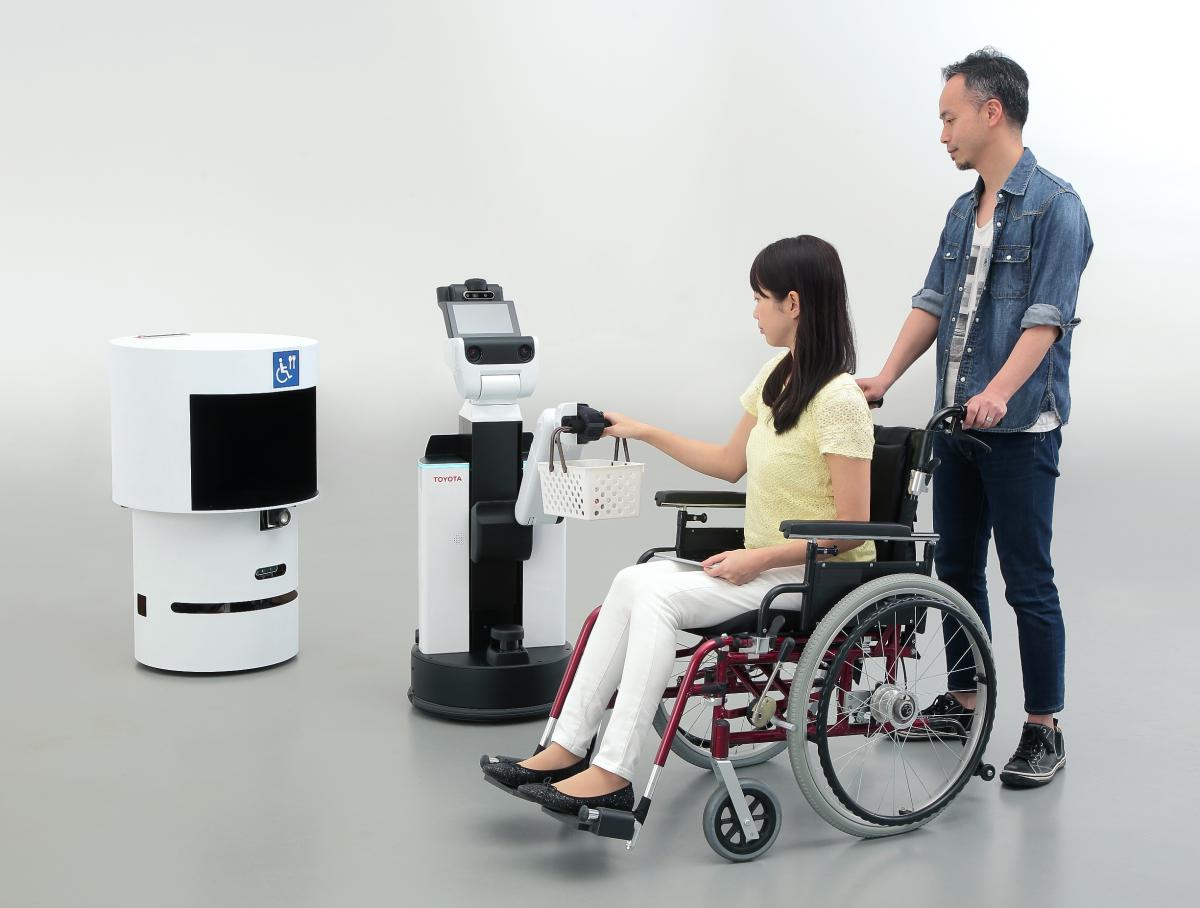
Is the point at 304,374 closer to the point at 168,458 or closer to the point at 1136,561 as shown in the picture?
the point at 168,458

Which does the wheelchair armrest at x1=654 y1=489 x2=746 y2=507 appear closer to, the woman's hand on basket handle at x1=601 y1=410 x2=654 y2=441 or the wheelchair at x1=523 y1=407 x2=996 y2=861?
the wheelchair at x1=523 y1=407 x2=996 y2=861

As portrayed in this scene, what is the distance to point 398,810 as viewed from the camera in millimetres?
3461

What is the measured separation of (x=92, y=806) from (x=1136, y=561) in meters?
4.23

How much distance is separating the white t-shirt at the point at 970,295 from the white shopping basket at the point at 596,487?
836 millimetres

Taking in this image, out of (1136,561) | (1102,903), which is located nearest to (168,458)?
(1102,903)

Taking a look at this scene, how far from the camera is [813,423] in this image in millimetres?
3320

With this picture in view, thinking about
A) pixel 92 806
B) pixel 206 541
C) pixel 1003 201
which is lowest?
pixel 92 806

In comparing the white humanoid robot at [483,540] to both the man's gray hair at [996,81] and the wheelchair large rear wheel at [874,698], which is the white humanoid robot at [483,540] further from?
the man's gray hair at [996,81]

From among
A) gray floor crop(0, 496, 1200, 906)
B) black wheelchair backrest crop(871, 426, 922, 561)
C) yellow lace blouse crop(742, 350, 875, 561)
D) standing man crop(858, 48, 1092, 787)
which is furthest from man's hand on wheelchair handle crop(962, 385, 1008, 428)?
gray floor crop(0, 496, 1200, 906)

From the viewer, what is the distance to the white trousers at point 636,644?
10.2 feet

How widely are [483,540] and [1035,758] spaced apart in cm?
150

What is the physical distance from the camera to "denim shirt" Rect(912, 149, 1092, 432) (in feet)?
11.7

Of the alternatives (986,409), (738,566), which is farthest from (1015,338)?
(738,566)

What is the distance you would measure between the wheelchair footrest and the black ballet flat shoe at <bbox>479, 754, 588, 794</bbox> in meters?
0.20
